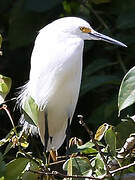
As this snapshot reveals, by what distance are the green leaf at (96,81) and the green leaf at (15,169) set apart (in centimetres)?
72

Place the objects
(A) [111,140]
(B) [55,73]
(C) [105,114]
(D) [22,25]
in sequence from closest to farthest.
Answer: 1. (A) [111,140]
2. (B) [55,73]
3. (C) [105,114]
4. (D) [22,25]

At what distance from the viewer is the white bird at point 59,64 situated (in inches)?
75.0

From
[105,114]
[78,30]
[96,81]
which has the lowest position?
[105,114]

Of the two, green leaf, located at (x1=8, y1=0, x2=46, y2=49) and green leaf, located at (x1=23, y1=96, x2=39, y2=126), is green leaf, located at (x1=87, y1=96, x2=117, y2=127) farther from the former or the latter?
green leaf, located at (x1=23, y1=96, x2=39, y2=126)

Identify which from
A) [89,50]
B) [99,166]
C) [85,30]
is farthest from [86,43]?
[99,166]

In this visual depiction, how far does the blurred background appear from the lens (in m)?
2.42

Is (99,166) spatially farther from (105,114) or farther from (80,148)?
(105,114)

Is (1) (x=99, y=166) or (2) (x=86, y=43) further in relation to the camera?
(2) (x=86, y=43)

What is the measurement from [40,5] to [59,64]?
628mm

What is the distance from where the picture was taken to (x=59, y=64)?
1907mm

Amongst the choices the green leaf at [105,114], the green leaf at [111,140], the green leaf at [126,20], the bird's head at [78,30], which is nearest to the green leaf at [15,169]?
the green leaf at [111,140]

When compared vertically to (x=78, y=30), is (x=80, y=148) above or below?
below

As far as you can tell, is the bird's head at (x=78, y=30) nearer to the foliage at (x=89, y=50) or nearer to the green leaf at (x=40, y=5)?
the foliage at (x=89, y=50)

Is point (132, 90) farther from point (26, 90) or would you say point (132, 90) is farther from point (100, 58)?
point (100, 58)
